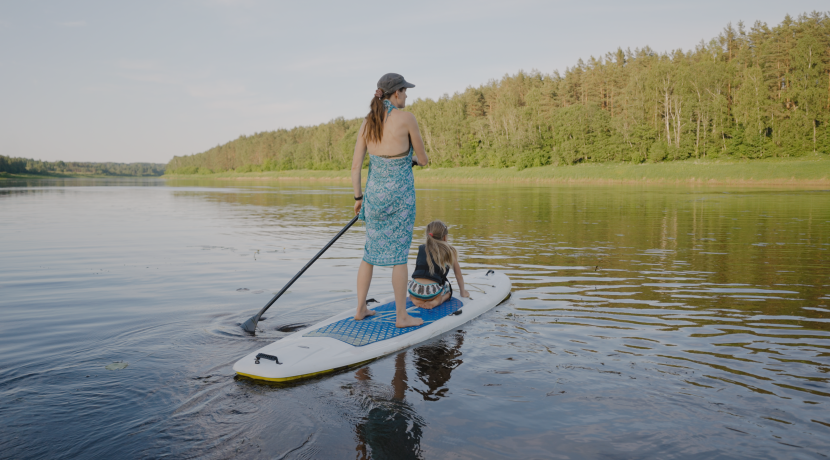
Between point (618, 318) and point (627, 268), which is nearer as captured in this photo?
point (618, 318)

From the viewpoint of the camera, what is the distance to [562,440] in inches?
138

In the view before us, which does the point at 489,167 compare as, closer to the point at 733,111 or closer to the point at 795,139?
the point at 733,111

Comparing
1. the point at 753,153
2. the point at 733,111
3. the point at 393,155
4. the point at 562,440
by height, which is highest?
the point at 733,111

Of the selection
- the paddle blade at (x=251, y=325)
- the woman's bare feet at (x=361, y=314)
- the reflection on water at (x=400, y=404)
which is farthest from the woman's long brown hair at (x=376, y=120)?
the paddle blade at (x=251, y=325)

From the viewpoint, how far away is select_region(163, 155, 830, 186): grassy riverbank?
1692 inches

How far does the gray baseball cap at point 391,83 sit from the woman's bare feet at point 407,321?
8.20 ft

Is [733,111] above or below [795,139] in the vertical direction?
above

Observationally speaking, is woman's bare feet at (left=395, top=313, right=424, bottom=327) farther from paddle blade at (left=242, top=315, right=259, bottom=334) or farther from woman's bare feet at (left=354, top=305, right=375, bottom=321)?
paddle blade at (left=242, top=315, right=259, bottom=334)

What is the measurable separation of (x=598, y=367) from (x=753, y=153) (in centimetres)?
5949

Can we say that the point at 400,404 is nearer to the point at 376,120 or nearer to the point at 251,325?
the point at 251,325

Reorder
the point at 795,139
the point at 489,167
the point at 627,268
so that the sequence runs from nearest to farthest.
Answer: the point at 627,268 → the point at 795,139 → the point at 489,167

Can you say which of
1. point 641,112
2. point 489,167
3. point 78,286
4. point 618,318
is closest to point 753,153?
point 641,112

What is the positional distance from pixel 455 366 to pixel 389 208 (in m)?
1.83

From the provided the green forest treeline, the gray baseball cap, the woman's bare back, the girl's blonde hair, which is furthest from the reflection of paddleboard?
the green forest treeline
